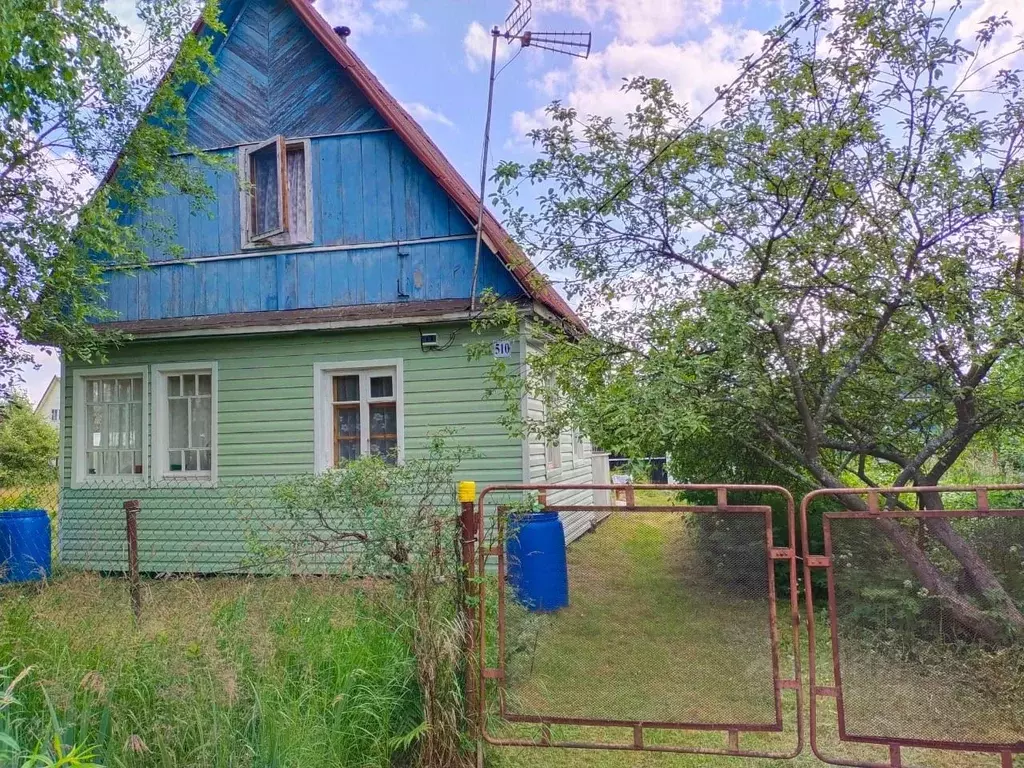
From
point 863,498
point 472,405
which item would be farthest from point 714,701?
point 472,405

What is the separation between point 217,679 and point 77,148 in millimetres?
6486

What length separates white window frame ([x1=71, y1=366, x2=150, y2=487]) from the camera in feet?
27.1

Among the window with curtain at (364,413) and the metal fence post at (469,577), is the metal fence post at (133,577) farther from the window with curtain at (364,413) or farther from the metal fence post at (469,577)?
the window with curtain at (364,413)

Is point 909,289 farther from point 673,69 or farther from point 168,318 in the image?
point 168,318

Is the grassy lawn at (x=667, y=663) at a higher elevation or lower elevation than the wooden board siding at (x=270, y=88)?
lower

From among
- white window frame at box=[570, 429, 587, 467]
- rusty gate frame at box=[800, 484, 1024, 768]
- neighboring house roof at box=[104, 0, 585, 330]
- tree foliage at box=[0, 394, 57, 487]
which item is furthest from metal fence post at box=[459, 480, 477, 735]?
tree foliage at box=[0, 394, 57, 487]

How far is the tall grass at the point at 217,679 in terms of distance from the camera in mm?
2769

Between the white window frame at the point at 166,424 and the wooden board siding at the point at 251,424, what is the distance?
0.08 meters

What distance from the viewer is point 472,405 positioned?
7383mm

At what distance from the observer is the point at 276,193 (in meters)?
8.07

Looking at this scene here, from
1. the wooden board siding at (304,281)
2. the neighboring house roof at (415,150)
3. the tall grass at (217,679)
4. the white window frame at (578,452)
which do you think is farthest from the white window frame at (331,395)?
the tall grass at (217,679)

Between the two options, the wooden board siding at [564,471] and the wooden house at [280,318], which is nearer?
the wooden board siding at [564,471]

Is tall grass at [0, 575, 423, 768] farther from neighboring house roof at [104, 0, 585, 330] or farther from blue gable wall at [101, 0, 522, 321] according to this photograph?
blue gable wall at [101, 0, 522, 321]

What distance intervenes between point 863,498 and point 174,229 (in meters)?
8.14
